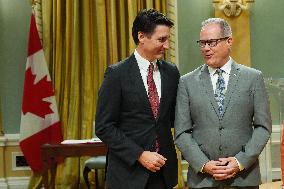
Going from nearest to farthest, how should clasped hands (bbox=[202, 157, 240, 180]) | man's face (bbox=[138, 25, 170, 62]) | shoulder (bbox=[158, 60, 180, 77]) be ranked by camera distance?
clasped hands (bbox=[202, 157, 240, 180]) < man's face (bbox=[138, 25, 170, 62]) < shoulder (bbox=[158, 60, 180, 77])

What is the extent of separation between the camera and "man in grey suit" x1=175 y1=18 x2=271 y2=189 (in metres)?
2.59

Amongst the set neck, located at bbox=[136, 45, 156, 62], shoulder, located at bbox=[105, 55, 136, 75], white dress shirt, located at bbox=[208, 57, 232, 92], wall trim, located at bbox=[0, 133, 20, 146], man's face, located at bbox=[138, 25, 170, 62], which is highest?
man's face, located at bbox=[138, 25, 170, 62]

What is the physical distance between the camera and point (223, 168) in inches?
101

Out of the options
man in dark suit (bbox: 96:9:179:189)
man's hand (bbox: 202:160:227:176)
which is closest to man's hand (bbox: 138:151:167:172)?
man in dark suit (bbox: 96:9:179:189)

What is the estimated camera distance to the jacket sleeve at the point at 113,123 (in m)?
2.70

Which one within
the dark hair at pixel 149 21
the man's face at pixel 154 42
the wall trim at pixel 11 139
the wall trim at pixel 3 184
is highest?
the dark hair at pixel 149 21

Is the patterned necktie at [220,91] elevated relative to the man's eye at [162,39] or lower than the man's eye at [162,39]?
lower

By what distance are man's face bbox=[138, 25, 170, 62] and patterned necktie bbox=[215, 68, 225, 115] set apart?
311 millimetres

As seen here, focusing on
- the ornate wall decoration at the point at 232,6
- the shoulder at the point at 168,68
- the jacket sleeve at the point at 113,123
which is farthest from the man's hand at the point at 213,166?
the ornate wall decoration at the point at 232,6

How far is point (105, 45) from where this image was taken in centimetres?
608

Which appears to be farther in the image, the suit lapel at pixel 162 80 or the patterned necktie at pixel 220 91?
the suit lapel at pixel 162 80

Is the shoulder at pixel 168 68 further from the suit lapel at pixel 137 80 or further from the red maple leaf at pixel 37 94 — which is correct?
the red maple leaf at pixel 37 94

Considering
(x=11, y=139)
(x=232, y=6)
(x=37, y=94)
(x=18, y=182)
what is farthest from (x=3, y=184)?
(x=232, y=6)

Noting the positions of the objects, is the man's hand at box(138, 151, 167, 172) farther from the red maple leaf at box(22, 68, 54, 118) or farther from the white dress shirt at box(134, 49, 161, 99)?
the red maple leaf at box(22, 68, 54, 118)
